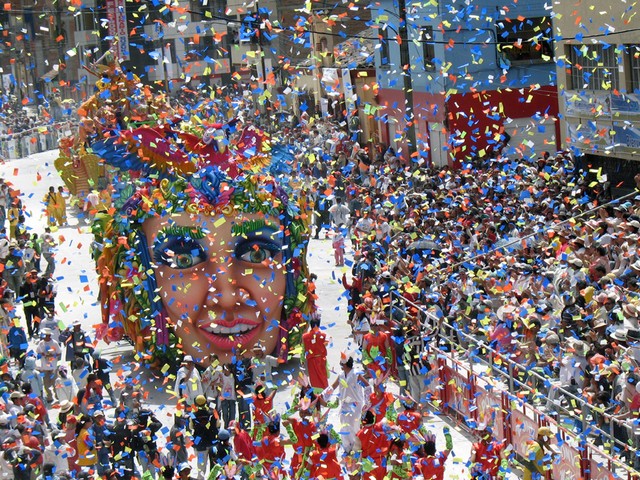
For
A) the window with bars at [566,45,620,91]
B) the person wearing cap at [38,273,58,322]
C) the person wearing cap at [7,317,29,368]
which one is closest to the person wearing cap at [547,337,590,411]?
the person wearing cap at [7,317,29,368]

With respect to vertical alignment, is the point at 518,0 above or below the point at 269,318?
above

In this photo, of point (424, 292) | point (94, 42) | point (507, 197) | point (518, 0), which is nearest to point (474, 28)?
point (518, 0)

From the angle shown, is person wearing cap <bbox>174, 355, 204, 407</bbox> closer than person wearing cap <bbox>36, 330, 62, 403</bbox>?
Yes

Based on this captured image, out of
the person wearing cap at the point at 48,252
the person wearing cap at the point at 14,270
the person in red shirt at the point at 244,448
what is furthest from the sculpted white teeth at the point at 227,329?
the person wearing cap at the point at 48,252

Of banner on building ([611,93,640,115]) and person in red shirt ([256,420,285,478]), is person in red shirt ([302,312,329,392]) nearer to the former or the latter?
person in red shirt ([256,420,285,478])

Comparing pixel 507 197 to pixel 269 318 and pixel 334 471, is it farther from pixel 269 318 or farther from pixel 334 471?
pixel 334 471
